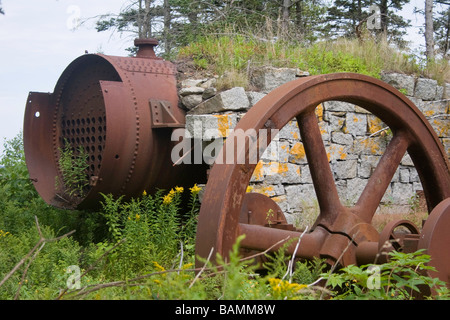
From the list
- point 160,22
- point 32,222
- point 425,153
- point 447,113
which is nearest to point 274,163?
point 425,153

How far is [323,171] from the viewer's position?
362 centimetres

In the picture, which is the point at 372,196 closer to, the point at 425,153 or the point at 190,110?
the point at 425,153

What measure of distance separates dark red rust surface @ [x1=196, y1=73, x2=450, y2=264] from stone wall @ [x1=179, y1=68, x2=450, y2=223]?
2.08m

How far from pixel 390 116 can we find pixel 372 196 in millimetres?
567

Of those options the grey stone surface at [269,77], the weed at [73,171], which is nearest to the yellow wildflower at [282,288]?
the weed at [73,171]

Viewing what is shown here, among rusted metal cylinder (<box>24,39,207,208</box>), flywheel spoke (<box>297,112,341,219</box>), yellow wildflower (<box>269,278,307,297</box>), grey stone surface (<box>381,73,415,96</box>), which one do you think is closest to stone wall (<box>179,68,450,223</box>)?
grey stone surface (<box>381,73,415,96</box>)

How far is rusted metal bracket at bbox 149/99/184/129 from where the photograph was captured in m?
5.78

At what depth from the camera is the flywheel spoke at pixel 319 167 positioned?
11.7 feet

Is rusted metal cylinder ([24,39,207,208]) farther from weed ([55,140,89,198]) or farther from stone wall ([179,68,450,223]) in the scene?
stone wall ([179,68,450,223])

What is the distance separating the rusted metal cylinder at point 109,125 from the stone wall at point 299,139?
0.34 metres

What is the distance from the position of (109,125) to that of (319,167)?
2498 mm

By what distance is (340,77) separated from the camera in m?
3.61

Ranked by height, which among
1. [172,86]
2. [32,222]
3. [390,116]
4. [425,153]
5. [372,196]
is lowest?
[32,222]

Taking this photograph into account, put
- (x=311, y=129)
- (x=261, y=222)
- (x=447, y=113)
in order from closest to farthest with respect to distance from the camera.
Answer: (x=311, y=129)
(x=261, y=222)
(x=447, y=113)
